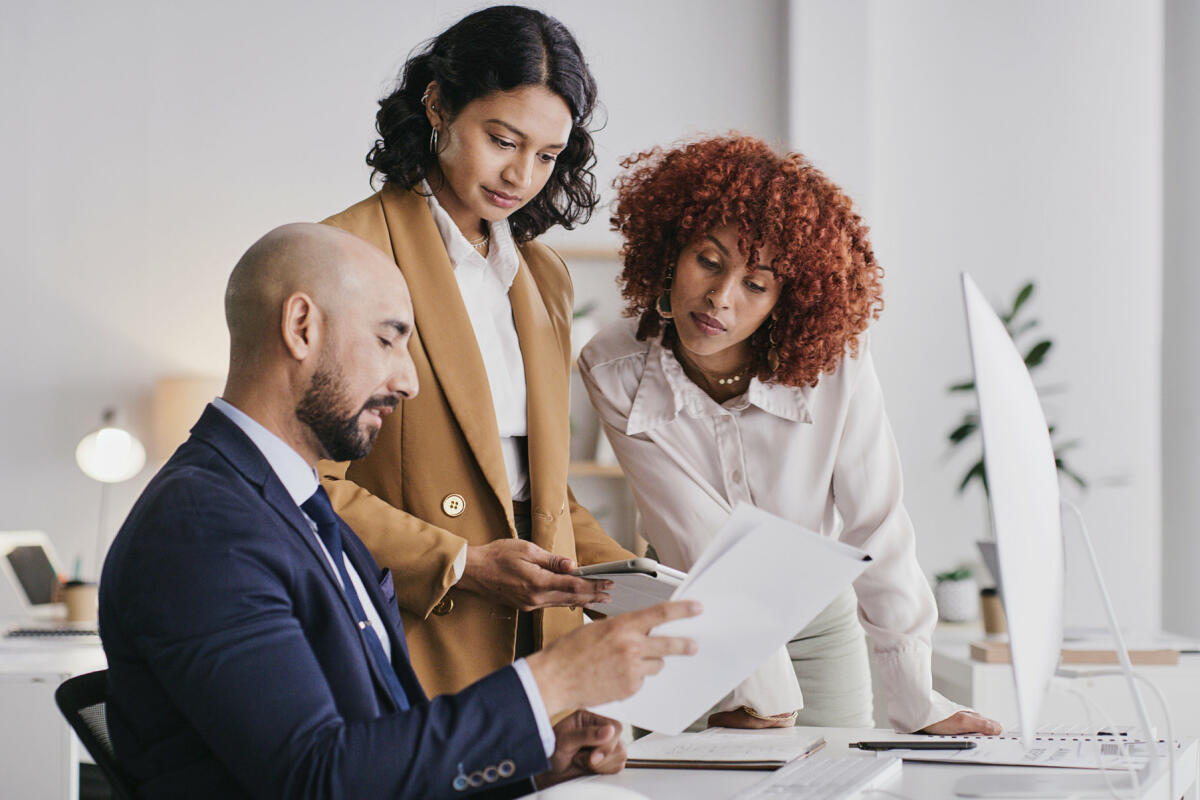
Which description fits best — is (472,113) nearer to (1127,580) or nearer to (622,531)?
(622,531)

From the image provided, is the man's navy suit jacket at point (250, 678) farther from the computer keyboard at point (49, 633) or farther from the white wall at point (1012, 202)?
the white wall at point (1012, 202)

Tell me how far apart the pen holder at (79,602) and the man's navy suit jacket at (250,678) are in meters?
2.65

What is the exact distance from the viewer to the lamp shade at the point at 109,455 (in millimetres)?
3963

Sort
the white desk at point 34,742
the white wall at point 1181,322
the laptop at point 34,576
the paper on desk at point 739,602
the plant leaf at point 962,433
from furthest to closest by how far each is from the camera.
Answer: the white wall at point 1181,322, the plant leaf at point 962,433, the laptop at point 34,576, the white desk at point 34,742, the paper on desk at point 739,602

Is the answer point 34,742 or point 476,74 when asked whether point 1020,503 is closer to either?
point 476,74

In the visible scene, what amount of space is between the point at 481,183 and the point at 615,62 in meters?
2.80

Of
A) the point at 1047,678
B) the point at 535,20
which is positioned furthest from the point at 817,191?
the point at 1047,678

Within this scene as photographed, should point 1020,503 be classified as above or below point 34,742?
above

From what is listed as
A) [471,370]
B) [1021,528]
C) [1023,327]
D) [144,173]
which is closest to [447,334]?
[471,370]

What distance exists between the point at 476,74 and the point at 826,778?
1115 mm

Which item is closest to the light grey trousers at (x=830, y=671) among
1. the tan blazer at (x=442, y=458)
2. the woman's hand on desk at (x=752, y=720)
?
the woman's hand on desk at (x=752, y=720)

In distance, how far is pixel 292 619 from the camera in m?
1.10

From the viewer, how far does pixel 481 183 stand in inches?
70.0

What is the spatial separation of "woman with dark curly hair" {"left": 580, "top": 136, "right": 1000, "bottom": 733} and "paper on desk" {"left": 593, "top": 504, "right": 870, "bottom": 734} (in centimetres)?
60
